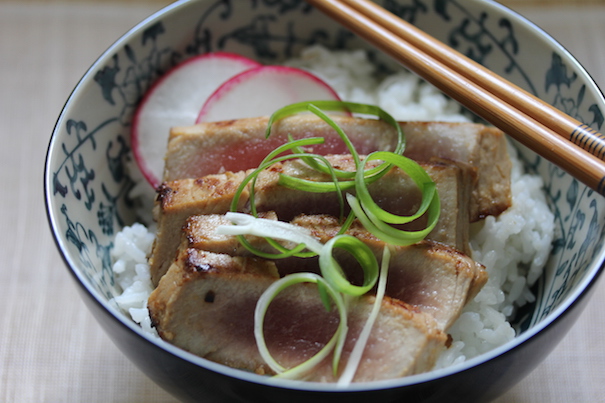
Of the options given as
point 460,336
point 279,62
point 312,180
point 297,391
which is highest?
point 279,62

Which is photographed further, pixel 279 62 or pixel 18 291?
pixel 279 62

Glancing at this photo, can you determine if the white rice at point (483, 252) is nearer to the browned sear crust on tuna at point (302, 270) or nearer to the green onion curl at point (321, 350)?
the browned sear crust on tuna at point (302, 270)

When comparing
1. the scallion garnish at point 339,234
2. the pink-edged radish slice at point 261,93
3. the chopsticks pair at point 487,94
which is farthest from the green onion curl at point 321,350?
the pink-edged radish slice at point 261,93

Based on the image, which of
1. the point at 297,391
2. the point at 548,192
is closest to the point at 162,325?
the point at 297,391

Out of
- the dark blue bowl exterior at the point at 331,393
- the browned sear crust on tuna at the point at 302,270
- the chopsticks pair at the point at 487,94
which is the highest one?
the chopsticks pair at the point at 487,94

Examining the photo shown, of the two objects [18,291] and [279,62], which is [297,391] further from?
[279,62]

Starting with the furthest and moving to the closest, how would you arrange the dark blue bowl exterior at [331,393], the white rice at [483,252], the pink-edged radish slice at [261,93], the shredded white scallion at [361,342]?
the pink-edged radish slice at [261,93] < the white rice at [483,252] < the shredded white scallion at [361,342] < the dark blue bowl exterior at [331,393]

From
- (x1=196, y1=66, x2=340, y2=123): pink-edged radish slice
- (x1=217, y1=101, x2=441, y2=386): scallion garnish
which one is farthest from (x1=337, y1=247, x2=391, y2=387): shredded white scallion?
(x1=196, y1=66, x2=340, y2=123): pink-edged radish slice
